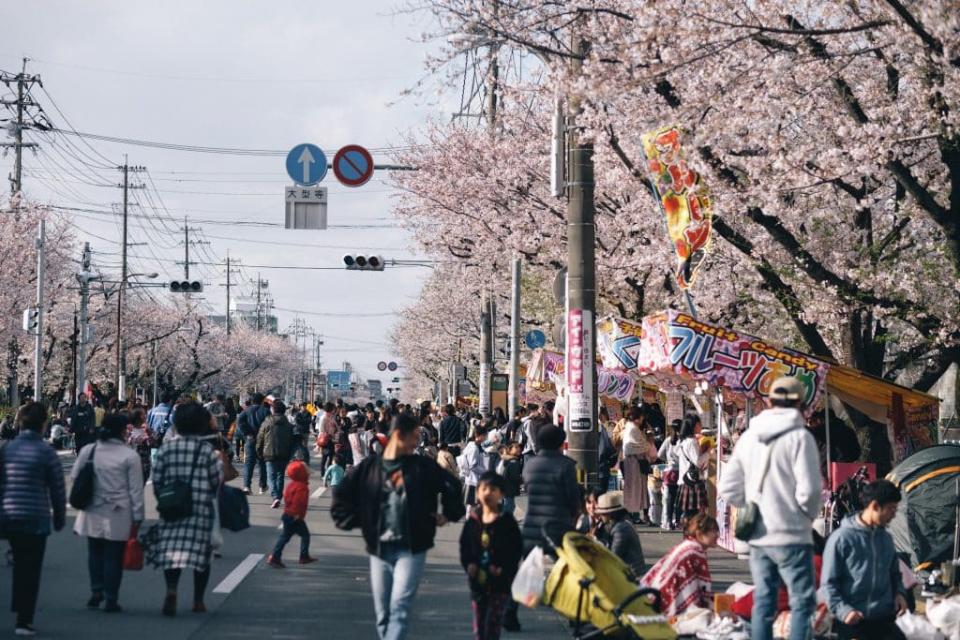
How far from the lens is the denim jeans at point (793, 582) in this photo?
7.36m

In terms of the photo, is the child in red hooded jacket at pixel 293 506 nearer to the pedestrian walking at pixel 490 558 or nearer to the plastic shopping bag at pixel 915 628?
the pedestrian walking at pixel 490 558

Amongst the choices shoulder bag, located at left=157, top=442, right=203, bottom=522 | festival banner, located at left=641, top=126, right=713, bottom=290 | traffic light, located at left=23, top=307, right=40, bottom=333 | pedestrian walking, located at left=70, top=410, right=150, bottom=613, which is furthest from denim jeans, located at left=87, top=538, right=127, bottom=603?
traffic light, located at left=23, top=307, right=40, bottom=333

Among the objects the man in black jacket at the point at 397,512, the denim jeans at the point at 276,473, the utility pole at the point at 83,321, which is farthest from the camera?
the utility pole at the point at 83,321

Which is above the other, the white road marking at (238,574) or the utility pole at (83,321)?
the utility pole at (83,321)

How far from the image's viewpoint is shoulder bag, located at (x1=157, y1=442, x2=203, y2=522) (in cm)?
916

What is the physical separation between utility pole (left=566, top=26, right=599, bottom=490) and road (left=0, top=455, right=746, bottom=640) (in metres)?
1.72

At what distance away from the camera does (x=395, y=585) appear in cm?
721

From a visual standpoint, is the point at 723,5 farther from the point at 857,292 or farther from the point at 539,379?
the point at 539,379

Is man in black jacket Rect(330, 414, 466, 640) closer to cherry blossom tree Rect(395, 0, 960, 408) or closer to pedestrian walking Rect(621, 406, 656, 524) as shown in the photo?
cherry blossom tree Rect(395, 0, 960, 408)

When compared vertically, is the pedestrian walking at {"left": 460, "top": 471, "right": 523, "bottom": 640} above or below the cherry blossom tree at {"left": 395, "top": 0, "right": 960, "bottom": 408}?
below

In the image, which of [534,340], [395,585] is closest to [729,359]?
[395,585]

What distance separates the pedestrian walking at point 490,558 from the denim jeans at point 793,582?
1570 mm

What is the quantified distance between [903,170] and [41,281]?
110 feet

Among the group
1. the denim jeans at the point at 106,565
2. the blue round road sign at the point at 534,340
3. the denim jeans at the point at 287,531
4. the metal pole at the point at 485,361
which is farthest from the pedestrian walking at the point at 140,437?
the blue round road sign at the point at 534,340
